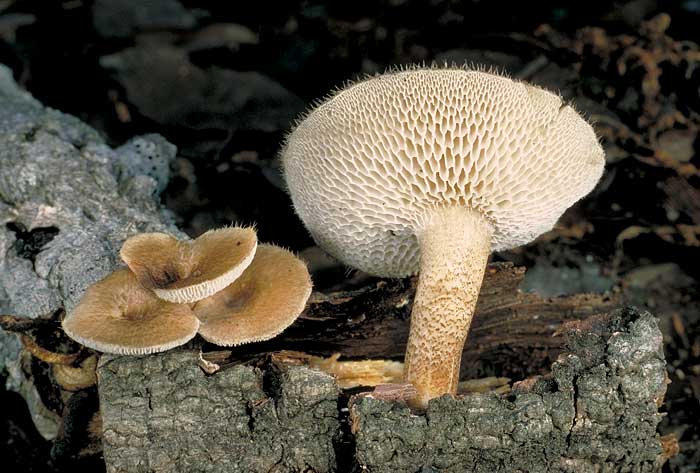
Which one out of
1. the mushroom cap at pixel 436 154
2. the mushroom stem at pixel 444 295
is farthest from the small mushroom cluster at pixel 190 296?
the mushroom stem at pixel 444 295

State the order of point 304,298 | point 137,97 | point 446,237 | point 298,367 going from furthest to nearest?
point 137,97
point 446,237
point 304,298
point 298,367

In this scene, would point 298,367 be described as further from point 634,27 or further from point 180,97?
point 634,27

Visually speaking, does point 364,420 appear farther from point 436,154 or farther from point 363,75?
point 363,75

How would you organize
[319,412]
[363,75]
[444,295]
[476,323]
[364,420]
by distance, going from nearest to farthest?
[364,420]
[319,412]
[444,295]
[476,323]
[363,75]

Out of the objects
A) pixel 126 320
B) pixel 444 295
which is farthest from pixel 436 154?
pixel 126 320

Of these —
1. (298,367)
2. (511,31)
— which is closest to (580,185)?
(298,367)

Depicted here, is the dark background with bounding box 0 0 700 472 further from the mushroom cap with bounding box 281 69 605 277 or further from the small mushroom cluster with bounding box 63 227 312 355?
the small mushroom cluster with bounding box 63 227 312 355
